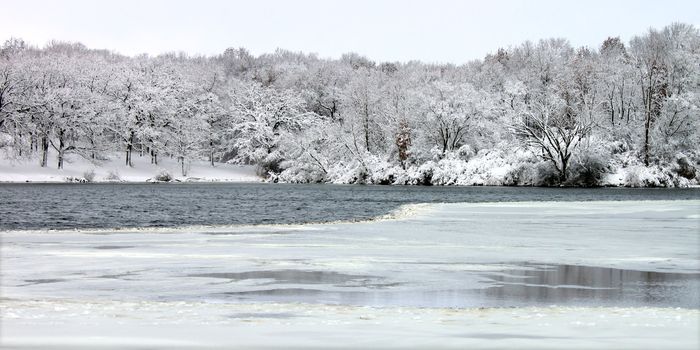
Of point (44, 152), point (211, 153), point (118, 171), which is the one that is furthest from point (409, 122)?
point (44, 152)

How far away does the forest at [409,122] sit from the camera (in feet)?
290

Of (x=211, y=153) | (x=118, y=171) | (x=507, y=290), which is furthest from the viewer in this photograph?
(x=211, y=153)

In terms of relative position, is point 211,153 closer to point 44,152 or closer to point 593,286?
point 44,152

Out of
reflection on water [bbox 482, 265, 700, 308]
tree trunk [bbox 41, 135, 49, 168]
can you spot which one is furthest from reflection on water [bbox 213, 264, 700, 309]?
tree trunk [bbox 41, 135, 49, 168]

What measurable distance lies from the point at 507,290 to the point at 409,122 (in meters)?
91.0

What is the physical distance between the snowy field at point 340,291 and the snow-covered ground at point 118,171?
75.2 metres

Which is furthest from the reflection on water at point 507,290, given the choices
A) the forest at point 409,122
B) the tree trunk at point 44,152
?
the tree trunk at point 44,152

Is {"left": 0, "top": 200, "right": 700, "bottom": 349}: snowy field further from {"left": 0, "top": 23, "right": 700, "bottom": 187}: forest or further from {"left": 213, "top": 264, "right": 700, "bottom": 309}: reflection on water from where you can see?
{"left": 0, "top": 23, "right": 700, "bottom": 187}: forest

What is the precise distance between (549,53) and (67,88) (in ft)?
237

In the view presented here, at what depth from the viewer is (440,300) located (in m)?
13.1

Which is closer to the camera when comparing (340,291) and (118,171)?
(340,291)

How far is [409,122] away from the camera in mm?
104688

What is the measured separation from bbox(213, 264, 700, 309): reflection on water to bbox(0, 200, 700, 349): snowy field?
4 cm

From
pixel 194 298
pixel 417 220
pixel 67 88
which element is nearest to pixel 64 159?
pixel 67 88
